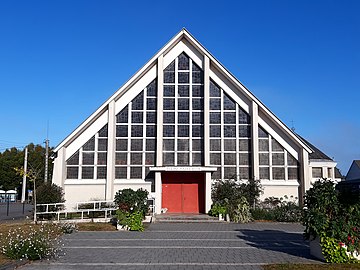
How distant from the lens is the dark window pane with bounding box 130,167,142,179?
25594mm

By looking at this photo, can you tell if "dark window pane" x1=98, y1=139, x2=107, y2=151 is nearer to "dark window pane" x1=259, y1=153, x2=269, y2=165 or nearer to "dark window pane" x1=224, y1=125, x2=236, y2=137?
"dark window pane" x1=224, y1=125, x2=236, y2=137

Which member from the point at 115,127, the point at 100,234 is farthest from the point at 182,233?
the point at 115,127

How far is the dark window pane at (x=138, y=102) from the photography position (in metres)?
26.3

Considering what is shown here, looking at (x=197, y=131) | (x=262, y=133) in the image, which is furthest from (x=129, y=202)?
(x=262, y=133)

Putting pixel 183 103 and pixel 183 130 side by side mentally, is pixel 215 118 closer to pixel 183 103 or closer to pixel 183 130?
pixel 183 130

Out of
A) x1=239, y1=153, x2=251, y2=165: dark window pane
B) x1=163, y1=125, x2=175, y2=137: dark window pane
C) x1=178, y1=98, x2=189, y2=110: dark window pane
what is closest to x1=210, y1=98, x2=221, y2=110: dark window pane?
x1=178, y1=98, x2=189, y2=110: dark window pane

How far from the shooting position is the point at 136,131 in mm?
26125

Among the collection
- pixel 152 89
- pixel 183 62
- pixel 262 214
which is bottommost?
pixel 262 214

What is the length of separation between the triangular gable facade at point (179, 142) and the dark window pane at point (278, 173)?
7cm

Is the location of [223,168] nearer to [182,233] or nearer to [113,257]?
[182,233]

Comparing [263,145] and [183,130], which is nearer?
[263,145]

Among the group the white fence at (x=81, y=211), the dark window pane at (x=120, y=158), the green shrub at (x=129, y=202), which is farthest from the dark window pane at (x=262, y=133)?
the green shrub at (x=129, y=202)

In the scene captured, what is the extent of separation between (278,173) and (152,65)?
11.2 m

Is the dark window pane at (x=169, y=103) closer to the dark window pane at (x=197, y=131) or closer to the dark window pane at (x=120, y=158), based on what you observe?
the dark window pane at (x=197, y=131)
